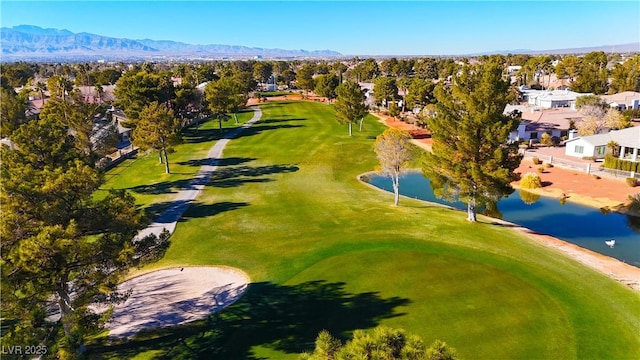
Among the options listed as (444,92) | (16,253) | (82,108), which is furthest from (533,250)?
(82,108)

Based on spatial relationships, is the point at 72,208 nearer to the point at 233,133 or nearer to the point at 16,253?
the point at 16,253

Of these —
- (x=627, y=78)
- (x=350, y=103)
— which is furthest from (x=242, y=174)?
(x=627, y=78)

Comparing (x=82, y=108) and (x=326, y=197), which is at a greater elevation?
(x=82, y=108)

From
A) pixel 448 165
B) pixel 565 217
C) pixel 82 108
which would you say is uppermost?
pixel 82 108

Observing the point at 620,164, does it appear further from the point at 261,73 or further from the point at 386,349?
the point at 261,73

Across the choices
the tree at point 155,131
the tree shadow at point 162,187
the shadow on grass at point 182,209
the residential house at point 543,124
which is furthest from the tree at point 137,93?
the residential house at point 543,124

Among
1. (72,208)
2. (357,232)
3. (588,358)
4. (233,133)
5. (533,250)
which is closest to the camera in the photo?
(72,208)
